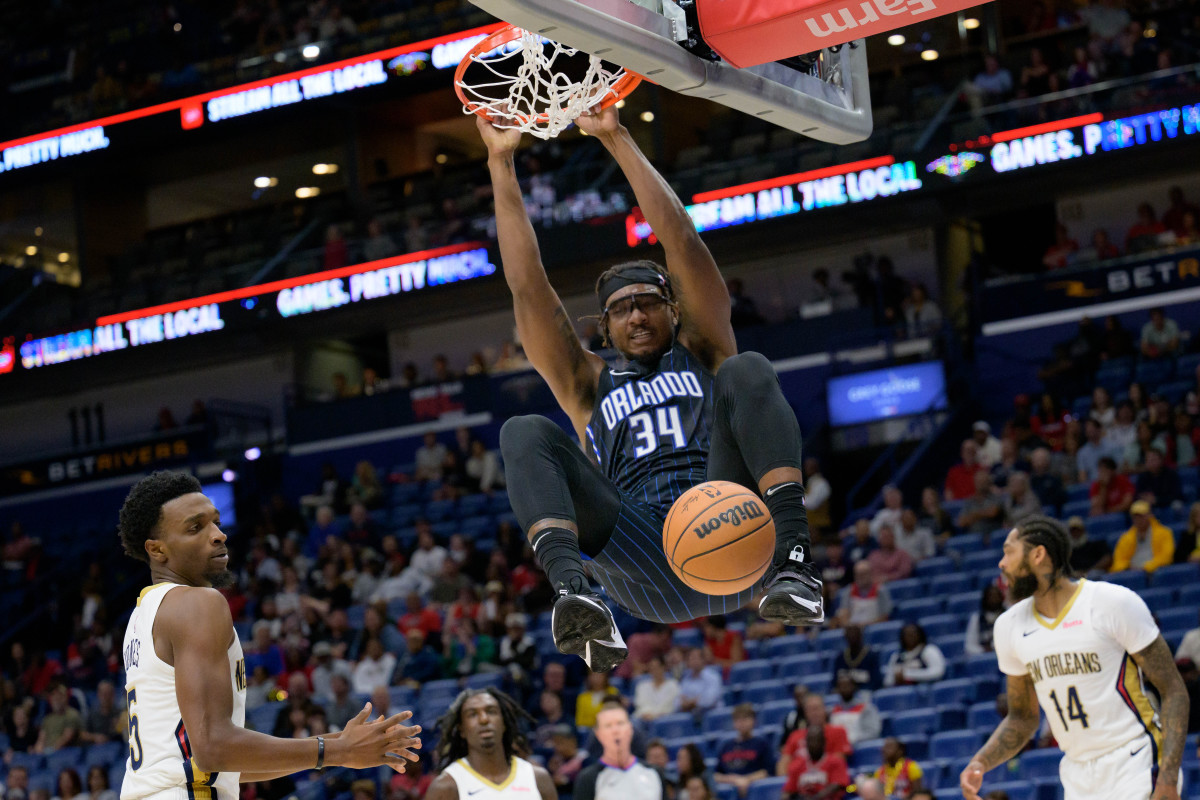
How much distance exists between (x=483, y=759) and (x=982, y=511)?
25.2 feet

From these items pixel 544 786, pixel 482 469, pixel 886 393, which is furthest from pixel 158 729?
pixel 886 393

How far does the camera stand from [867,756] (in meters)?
10.7

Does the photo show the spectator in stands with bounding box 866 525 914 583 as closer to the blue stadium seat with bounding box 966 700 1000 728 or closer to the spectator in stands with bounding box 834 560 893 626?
the spectator in stands with bounding box 834 560 893 626

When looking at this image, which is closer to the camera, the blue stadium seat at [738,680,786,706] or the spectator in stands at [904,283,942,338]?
the blue stadium seat at [738,680,786,706]

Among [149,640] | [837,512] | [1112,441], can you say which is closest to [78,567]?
[837,512]

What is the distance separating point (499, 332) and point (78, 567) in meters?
7.57

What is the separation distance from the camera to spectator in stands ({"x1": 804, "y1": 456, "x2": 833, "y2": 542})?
51.4 feet

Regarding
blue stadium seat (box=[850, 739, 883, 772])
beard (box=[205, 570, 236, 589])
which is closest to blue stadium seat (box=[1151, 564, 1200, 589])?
blue stadium seat (box=[850, 739, 883, 772])

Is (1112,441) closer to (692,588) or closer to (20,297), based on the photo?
(692,588)

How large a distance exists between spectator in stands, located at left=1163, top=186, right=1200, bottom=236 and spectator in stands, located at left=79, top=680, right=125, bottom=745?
1359 centimetres

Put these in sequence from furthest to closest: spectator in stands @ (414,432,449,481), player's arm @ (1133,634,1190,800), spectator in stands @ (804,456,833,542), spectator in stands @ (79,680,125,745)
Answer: spectator in stands @ (414,432,449,481), spectator in stands @ (804,456,833,542), spectator in stands @ (79,680,125,745), player's arm @ (1133,634,1190,800)

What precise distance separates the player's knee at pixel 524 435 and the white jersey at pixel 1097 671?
277 cm

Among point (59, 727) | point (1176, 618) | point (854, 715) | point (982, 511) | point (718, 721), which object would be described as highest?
point (982, 511)

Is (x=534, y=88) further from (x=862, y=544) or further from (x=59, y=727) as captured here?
(x=59, y=727)
